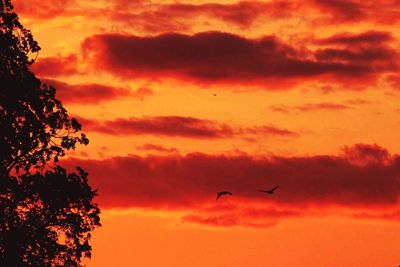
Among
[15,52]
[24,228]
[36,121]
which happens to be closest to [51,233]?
[24,228]

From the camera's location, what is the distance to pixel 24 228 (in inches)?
2105

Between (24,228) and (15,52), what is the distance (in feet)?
29.8

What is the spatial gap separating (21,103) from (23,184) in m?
4.14

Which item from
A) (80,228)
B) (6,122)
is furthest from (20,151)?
(80,228)

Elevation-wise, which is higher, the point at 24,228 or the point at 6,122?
the point at 6,122

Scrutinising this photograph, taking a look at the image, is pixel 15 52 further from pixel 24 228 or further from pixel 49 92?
pixel 24 228

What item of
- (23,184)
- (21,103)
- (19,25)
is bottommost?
(23,184)

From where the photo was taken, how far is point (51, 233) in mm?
54094

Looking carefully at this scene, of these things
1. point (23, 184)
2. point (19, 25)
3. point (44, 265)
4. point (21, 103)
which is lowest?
point (44, 265)

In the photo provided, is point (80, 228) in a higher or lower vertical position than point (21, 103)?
lower

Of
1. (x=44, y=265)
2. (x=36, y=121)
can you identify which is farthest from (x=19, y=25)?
(x=44, y=265)

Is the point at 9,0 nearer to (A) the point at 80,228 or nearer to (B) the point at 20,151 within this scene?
(B) the point at 20,151

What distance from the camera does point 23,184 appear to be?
53.2 metres

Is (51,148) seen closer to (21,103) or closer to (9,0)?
(21,103)
